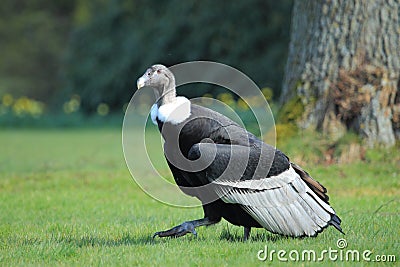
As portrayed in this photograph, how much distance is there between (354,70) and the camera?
10.7 meters

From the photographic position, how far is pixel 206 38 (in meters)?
24.8

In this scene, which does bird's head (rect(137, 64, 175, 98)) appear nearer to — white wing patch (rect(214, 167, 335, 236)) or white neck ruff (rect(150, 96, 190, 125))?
white neck ruff (rect(150, 96, 190, 125))

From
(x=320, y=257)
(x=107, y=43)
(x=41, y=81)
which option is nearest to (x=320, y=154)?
(x=320, y=257)

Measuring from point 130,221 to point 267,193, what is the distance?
82.7 inches

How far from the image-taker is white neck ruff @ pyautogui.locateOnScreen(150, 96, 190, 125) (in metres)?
6.25

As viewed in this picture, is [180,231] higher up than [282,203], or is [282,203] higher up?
[282,203]

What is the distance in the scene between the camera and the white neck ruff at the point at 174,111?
6.25 meters

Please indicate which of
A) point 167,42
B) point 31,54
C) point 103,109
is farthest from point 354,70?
point 31,54

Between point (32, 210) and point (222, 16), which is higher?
point (222, 16)

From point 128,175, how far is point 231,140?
5.28 meters

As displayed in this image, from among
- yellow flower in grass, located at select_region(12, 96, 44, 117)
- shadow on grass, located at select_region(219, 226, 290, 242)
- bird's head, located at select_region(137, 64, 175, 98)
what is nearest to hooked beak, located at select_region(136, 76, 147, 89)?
bird's head, located at select_region(137, 64, 175, 98)

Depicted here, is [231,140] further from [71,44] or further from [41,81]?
[41,81]

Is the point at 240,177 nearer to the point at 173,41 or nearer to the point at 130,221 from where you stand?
the point at 130,221

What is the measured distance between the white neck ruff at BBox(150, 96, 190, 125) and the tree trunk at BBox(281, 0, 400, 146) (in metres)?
4.82
